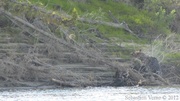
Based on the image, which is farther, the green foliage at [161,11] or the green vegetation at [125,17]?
the green foliage at [161,11]

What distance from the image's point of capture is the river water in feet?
116

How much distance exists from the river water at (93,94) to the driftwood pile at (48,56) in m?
1.51

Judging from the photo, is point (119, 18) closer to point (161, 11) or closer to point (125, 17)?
point (125, 17)

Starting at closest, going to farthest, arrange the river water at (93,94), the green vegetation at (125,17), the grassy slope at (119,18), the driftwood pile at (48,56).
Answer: the river water at (93,94) → the driftwood pile at (48,56) → the green vegetation at (125,17) → the grassy slope at (119,18)

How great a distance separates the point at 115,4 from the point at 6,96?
22.8m

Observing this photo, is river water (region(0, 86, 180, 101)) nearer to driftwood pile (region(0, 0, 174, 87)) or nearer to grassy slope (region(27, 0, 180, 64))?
driftwood pile (region(0, 0, 174, 87))

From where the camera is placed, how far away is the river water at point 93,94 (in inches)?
1398

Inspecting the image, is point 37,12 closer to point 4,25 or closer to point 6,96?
point 4,25

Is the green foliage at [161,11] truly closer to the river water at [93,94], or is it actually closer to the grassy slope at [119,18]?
the grassy slope at [119,18]

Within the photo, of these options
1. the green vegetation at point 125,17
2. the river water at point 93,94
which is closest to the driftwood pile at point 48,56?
the river water at point 93,94

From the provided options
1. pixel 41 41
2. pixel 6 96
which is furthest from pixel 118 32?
pixel 6 96

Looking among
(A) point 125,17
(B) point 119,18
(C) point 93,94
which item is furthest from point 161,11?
(C) point 93,94

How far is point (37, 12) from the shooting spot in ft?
146

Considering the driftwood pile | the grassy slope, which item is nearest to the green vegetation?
the grassy slope
